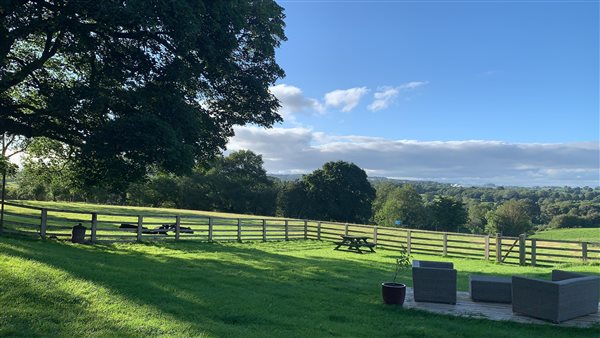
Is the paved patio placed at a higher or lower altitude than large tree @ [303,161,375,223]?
lower

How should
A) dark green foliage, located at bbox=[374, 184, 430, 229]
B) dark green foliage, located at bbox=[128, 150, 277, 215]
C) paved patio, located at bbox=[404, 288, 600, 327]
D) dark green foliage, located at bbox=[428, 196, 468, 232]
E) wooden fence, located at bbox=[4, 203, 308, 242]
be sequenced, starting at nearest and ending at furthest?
1. paved patio, located at bbox=[404, 288, 600, 327]
2. wooden fence, located at bbox=[4, 203, 308, 242]
3. dark green foliage, located at bbox=[128, 150, 277, 215]
4. dark green foliage, located at bbox=[428, 196, 468, 232]
5. dark green foliage, located at bbox=[374, 184, 430, 229]

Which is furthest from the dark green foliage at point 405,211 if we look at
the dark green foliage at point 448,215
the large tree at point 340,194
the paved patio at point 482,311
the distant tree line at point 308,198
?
the paved patio at point 482,311

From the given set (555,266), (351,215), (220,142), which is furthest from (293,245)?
(351,215)

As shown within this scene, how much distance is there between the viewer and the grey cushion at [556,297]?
7.08m

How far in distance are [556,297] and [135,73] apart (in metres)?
11.4

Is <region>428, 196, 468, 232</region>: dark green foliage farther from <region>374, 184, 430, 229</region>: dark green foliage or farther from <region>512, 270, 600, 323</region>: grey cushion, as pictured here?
<region>512, 270, 600, 323</region>: grey cushion

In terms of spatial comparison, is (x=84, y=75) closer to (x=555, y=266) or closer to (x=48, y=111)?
(x=48, y=111)

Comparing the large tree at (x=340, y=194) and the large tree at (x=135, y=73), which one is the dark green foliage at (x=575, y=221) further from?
the large tree at (x=135, y=73)

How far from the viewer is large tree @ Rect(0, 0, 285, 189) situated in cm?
1057

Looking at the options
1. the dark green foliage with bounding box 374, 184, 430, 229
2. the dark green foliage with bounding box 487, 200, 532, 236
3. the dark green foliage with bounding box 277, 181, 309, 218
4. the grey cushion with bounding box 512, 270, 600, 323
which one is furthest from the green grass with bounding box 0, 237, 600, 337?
the dark green foliage with bounding box 487, 200, 532, 236

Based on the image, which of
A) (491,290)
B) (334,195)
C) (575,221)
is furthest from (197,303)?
(575,221)

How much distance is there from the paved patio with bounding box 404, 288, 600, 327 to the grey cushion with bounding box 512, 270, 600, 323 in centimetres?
12

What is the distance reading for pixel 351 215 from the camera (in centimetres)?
6112

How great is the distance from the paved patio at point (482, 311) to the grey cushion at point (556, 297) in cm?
12
